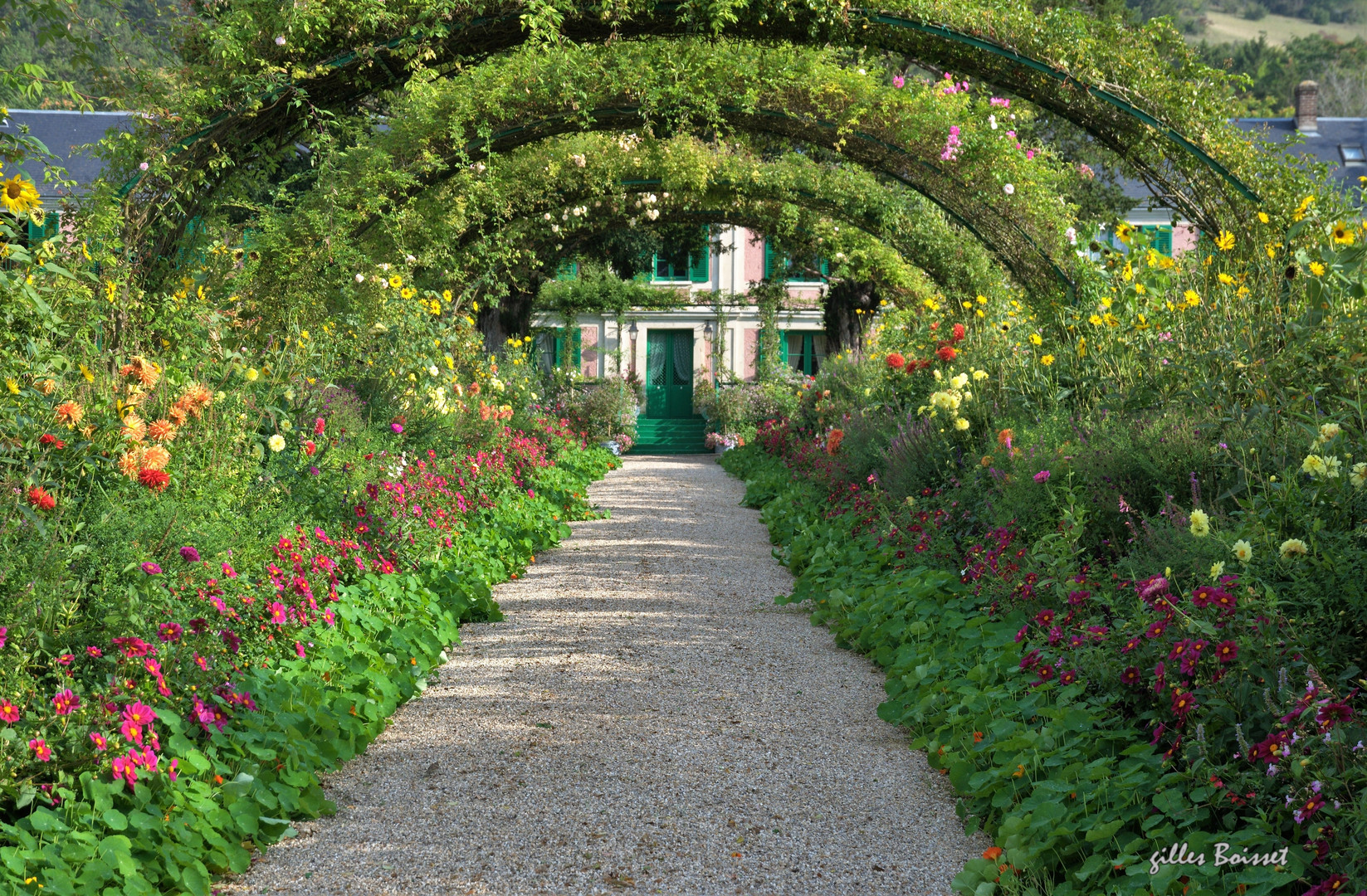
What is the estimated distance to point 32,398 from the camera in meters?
3.10

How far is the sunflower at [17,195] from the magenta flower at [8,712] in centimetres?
150

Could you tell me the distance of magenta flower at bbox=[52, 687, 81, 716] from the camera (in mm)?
2264

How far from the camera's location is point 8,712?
2141 mm

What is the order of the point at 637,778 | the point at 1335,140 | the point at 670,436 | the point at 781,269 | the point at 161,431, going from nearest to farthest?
the point at 637,778 → the point at 161,431 → the point at 781,269 → the point at 670,436 → the point at 1335,140

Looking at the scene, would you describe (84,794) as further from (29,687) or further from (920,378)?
(920,378)

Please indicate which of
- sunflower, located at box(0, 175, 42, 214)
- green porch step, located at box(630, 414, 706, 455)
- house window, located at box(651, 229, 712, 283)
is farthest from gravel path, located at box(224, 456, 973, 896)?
house window, located at box(651, 229, 712, 283)

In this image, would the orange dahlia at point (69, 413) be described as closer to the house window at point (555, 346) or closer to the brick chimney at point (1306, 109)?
the house window at point (555, 346)

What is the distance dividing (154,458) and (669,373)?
18.0 meters

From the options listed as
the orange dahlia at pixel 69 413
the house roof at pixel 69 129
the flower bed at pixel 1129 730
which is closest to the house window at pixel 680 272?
the house roof at pixel 69 129

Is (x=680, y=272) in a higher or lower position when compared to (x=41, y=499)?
higher

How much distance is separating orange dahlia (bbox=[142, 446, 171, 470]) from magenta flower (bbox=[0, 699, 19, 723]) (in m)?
1.03

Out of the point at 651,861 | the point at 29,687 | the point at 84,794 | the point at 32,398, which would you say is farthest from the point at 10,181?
the point at 651,861

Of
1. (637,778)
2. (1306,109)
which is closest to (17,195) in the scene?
(637,778)
